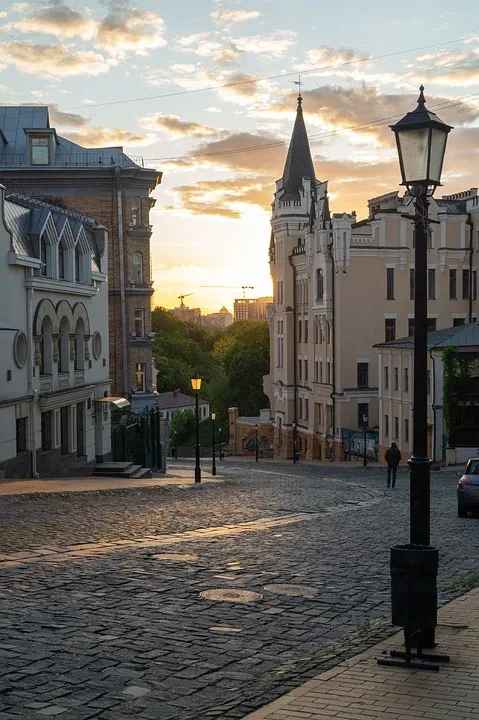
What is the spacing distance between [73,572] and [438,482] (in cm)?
2771

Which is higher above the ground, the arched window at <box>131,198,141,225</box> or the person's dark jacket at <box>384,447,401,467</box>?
the arched window at <box>131,198,141,225</box>

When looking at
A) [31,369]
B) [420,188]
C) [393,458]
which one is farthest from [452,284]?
[420,188]

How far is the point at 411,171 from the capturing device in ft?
28.8

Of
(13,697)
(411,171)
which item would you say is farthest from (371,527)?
(13,697)

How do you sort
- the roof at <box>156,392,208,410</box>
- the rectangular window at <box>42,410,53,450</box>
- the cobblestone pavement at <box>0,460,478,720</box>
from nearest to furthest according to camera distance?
the cobblestone pavement at <box>0,460,478,720</box>
the rectangular window at <box>42,410,53,450</box>
the roof at <box>156,392,208,410</box>

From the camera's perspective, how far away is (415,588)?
819 cm

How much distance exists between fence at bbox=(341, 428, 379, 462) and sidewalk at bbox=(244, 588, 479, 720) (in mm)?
51207

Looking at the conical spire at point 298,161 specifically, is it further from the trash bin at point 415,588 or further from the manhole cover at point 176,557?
the trash bin at point 415,588

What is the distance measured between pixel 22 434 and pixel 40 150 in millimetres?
30831

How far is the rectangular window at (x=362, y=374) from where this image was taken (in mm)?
64938

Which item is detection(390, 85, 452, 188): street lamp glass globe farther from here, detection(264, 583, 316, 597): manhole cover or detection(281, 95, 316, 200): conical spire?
detection(281, 95, 316, 200): conical spire

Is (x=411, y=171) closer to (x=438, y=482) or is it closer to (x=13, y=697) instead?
(x=13, y=697)

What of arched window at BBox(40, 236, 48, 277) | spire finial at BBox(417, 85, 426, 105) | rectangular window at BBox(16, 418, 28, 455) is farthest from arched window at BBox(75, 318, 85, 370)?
spire finial at BBox(417, 85, 426, 105)

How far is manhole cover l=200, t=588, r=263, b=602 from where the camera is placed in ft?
35.7
